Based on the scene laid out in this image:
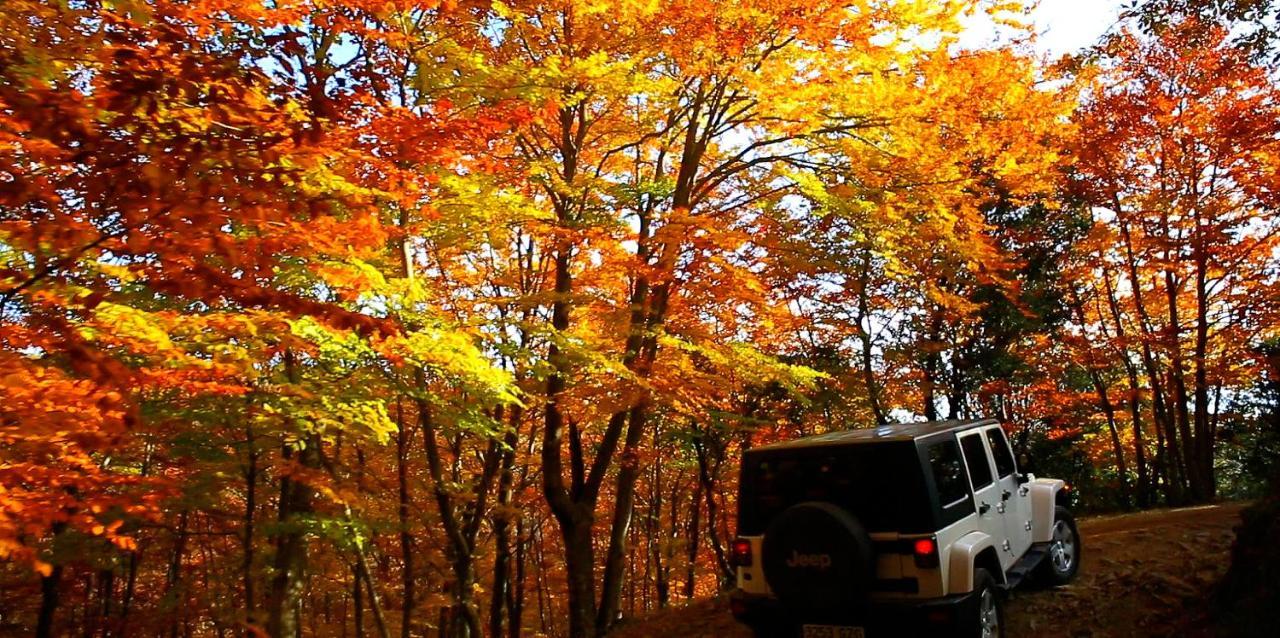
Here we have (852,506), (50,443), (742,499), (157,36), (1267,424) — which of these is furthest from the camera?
(1267,424)

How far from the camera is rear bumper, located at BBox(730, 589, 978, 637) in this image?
5047mm

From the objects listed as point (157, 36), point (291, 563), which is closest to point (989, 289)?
point (291, 563)

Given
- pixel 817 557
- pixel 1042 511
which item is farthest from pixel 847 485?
pixel 1042 511

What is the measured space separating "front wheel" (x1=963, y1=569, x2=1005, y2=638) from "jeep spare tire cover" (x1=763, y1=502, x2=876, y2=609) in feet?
2.51

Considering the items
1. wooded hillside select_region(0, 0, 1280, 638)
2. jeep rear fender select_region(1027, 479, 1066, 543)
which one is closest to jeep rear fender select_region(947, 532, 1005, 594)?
jeep rear fender select_region(1027, 479, 1066, 543)

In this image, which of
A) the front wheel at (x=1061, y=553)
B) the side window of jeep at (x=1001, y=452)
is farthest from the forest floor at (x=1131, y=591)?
the side window of jeep at (x=1001, y=452)

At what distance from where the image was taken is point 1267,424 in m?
19.5

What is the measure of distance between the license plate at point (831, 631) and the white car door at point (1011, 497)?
6.46 feet

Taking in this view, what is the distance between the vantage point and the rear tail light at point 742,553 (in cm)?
606

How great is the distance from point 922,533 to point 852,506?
1.76 feet

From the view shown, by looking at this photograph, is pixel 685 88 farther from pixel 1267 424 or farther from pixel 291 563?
pixel 1267 424

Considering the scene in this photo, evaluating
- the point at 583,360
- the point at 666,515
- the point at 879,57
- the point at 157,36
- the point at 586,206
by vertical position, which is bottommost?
the point at 666,515

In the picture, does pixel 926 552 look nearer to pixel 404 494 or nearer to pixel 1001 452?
pixel 1001 452

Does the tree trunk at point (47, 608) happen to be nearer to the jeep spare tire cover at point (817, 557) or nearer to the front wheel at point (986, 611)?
the jeep spare tire cover at point (817, 557)
